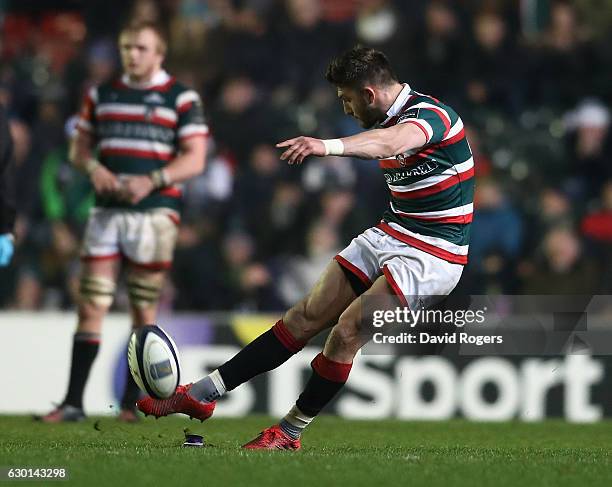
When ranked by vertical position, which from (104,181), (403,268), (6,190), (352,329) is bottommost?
(352,329)

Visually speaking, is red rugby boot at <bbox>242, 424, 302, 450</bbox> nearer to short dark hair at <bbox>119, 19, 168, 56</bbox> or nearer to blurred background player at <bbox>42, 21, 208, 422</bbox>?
blurred background player at <bbox>42, 21, 208, 422</bbox>

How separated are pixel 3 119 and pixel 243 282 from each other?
462cm

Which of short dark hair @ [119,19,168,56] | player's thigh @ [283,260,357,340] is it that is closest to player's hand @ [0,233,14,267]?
short dark hair @ [119,19,168,56]

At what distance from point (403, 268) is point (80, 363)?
2966 mm

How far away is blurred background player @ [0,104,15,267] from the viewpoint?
27.6ft

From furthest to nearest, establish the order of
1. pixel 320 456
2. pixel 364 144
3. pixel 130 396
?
1. pixel 130 396
2. pixel 320 456
3. pixel 364 144

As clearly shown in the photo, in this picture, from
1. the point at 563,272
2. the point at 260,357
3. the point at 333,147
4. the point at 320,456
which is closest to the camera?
the point at 333,147

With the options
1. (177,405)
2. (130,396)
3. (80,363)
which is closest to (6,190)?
(80,363)

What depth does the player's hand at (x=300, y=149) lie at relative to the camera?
6.05 meters

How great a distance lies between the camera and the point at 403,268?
23.3 feet

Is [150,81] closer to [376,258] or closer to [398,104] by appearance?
[398,104]

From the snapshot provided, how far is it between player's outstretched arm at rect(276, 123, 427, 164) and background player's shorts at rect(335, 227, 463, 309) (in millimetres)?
661

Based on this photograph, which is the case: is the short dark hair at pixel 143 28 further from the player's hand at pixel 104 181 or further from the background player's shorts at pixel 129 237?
the background player's shorts at pixel 129 237

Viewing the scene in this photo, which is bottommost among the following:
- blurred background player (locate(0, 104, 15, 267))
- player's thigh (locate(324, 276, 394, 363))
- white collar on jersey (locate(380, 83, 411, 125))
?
player's thigh (locate(324, 276, 394, 363))
